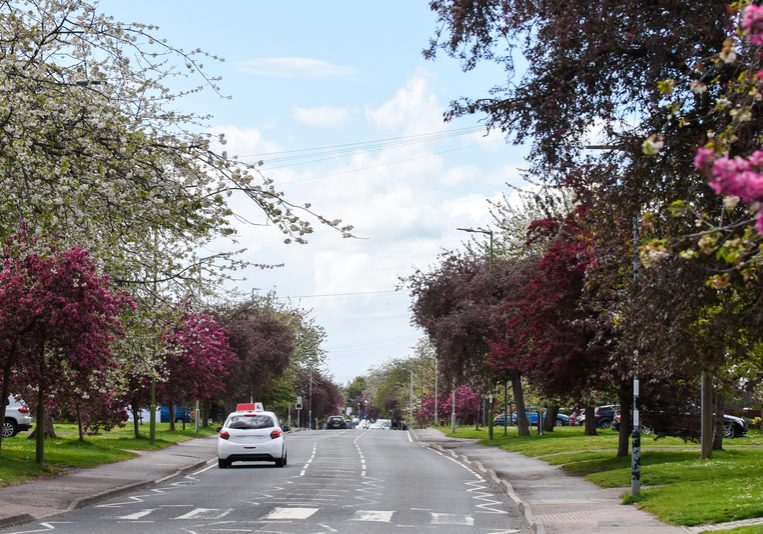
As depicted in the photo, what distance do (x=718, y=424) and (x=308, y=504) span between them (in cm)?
1963

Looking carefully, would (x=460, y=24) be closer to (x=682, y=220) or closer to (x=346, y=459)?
(x=682, y=220)

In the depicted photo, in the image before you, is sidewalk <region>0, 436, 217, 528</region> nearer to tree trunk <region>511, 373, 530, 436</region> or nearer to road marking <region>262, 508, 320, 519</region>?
road marking <region>262, 508, 320, 519</region>

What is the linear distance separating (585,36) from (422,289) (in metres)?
36.2

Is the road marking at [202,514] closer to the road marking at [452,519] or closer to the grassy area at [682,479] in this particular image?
the road marking at [452,519]

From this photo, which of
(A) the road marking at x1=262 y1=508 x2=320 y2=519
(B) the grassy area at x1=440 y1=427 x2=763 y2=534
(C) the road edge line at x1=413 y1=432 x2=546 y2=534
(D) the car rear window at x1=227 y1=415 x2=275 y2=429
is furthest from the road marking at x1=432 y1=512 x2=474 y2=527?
(D) the car rear window at x1=227 y1=415 x2=275 y2=429

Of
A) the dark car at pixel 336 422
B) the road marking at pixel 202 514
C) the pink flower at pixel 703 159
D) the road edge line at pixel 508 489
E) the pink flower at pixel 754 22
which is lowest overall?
the dark car at pixel 336 422

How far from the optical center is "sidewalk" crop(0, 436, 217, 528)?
17.2 metres

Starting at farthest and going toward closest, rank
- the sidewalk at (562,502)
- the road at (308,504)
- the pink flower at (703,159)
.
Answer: the road at (308,504) < the sidewalk at (562,502) < the pink flower at (703,159)

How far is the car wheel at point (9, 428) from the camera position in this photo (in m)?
43.3

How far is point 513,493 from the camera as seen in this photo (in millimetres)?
22188

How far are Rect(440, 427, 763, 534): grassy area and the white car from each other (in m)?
7.83

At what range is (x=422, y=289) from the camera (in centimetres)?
4862

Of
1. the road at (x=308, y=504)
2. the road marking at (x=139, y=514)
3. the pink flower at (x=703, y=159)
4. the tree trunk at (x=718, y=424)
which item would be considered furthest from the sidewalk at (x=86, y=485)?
the tree trunk at (x=718, y=424)

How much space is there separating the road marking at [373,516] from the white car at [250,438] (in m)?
12.3
